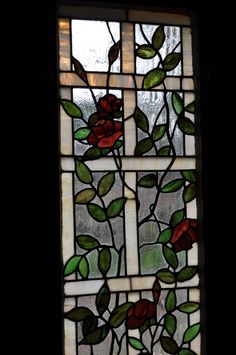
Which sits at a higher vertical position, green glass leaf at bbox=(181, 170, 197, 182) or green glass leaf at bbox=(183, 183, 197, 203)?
green glass leaf at bbox=(181, 170, 197, 182)

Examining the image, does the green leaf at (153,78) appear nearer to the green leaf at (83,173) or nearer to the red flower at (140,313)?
the green leaf at (83,173)

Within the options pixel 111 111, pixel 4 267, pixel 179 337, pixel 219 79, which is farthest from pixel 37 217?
pixel 219 79

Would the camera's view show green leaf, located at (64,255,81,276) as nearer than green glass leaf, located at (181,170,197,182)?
Yes

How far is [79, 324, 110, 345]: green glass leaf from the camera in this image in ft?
4.26

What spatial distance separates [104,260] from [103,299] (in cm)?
9

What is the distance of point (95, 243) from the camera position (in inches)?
52.1

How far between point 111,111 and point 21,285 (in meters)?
0.48

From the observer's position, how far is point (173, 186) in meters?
1.40

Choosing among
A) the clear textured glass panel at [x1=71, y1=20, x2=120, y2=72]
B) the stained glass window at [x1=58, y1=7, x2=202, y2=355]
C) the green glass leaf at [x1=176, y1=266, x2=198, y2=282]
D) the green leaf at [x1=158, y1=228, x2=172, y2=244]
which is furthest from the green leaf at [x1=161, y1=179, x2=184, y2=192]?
the clear textured glass panel at [x1=71, y1=20, x2=120, y2=72]

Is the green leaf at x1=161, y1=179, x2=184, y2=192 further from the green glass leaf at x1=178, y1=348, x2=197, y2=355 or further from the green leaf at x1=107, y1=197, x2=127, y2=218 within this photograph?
the green glass leaf at x1=178, y1=348, x2=197, y2=355

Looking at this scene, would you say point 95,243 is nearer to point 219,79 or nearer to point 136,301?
point 136,301

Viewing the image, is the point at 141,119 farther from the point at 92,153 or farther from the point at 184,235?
the point at 184,235

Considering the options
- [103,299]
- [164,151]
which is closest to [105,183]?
[164,151]

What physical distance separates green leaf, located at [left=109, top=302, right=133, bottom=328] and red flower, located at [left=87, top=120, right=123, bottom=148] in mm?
403
